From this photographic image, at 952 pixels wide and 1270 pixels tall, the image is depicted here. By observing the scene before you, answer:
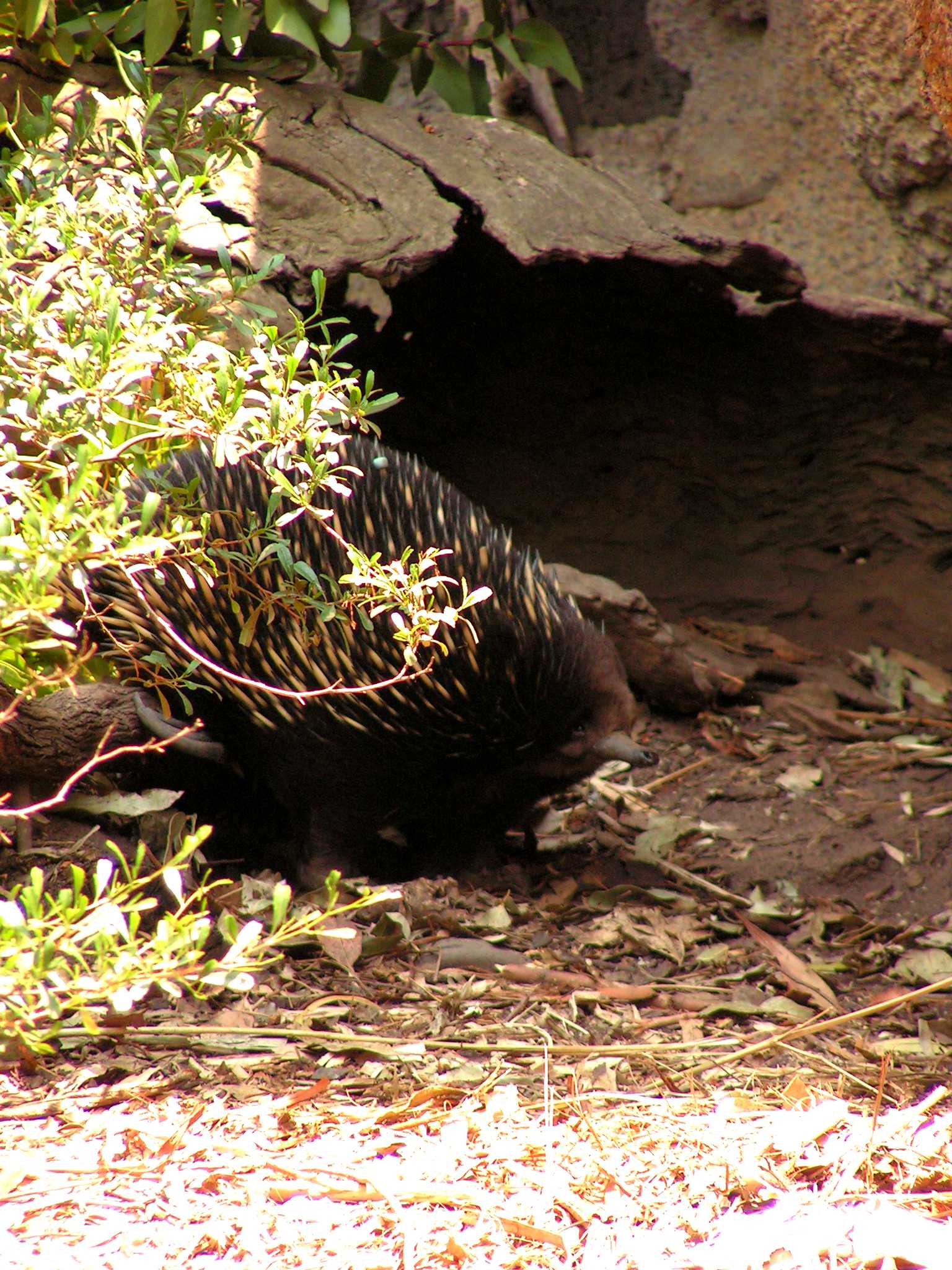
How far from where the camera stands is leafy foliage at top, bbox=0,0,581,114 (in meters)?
3.24

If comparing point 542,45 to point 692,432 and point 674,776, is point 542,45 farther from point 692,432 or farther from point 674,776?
point 674,776

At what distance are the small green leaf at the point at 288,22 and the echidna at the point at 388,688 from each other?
1.26 metres

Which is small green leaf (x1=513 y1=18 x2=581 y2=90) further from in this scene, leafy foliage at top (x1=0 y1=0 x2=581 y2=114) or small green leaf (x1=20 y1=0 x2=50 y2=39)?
small green leaf (x1=20 y1=0 x2=50 y2=39)

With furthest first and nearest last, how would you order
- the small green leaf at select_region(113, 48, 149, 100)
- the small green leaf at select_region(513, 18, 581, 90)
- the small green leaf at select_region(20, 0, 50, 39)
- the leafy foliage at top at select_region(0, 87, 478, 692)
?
the small green leaf at select_region(513, 18, 581, 90) → the small green leaf at select_region(20, 0, 50, 39) → the small green leaf at select_region(113, 48, 149, 100) → the leafy foliage at top at select_region(0, 87, 478, 692)

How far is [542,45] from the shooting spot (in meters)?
4.17

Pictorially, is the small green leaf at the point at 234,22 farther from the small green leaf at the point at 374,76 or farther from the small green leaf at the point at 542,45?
the small green leaf at the point at 542,45

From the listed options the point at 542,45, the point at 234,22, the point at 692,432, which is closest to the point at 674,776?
the point at 692,432

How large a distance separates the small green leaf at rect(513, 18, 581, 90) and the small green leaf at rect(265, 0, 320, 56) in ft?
3.08

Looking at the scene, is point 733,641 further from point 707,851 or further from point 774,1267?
point 774,1267

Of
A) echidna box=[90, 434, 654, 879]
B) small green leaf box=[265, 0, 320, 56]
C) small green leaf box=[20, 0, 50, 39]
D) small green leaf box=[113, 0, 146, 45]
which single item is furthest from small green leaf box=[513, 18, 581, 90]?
small green leaf box=[20, 0, 50, 39]

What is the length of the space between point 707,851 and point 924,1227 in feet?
7.41

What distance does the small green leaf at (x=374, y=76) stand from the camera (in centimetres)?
423

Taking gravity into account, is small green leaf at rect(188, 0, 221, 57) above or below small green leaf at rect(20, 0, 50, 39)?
above

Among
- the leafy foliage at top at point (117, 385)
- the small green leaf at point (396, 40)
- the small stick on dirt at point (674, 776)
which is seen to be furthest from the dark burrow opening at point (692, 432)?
the leafy foliage at top at point (117, 385)
